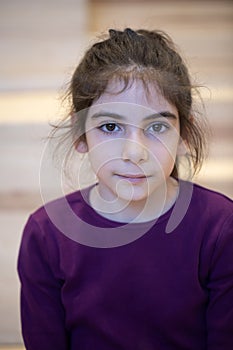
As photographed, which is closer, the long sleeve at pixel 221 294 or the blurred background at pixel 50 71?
the long sleeve at pixel 221 294

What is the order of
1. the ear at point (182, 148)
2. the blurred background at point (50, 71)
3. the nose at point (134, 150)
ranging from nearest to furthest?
the nose at point (134, 150)
the ear at point (182, 148)
the blurred background at point (50, 71)

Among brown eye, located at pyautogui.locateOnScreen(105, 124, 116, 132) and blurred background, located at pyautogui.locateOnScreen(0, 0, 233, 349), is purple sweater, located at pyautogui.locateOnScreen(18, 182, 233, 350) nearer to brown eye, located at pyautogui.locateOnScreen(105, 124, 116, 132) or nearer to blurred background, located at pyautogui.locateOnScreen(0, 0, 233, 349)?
brown eye, located at pyautogui.locateOnScreen(105, 124, 116, 132)

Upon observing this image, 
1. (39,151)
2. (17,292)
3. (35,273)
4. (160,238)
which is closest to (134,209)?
(160,238)

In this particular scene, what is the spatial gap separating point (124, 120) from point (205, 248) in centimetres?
21

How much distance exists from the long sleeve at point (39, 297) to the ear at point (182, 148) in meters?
0.23

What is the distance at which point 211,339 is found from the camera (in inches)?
30.1

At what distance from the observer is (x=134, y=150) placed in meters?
0.68

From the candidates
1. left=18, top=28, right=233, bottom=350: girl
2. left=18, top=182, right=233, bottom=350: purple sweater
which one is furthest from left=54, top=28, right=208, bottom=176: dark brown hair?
left=18, top=182, right=233, bottom=350: purple sweater

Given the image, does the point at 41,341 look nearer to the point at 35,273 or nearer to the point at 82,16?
the point at 35,273

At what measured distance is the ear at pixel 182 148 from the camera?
78cm

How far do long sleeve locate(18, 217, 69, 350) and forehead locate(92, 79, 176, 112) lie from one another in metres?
0.22

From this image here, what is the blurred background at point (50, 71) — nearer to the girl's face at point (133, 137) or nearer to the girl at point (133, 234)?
the girl at point (133, 234)

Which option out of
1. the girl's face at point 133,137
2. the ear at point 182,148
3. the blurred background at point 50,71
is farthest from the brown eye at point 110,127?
the blurred background at point 50,71

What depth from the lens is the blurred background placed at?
1409 mm
